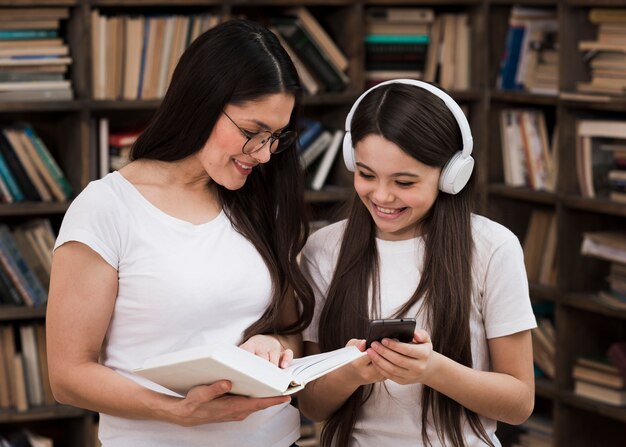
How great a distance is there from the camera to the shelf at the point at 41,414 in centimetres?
A: 328

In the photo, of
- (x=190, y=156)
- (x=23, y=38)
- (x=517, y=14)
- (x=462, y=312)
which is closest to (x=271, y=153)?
(x=190, y=156)

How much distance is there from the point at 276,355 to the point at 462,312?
35 centimetres

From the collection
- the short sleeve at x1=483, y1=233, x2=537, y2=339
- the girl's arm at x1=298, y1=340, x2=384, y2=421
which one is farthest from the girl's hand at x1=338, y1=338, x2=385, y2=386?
the short sleeve at x1=483, y1=233, x2=537, y2=339

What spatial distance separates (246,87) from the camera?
174cm

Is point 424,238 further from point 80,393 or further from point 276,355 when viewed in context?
point 80,393

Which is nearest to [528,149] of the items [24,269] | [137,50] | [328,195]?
[328,195]

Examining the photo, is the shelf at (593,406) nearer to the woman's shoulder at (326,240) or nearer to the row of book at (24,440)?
the woman's shoulder at (326,240)

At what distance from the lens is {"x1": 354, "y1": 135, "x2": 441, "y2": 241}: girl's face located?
5.81 ft

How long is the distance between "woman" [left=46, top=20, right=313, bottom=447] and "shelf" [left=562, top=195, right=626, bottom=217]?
1605mm

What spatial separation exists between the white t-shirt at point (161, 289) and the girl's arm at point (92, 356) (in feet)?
0.07

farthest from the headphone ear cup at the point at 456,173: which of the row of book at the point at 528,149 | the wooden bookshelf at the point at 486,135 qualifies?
the row of book at the point at 528,149

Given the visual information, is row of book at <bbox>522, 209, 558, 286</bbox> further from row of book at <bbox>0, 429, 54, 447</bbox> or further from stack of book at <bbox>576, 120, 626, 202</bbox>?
row of book at <bbox>0, 429, 54, 447</bbox>

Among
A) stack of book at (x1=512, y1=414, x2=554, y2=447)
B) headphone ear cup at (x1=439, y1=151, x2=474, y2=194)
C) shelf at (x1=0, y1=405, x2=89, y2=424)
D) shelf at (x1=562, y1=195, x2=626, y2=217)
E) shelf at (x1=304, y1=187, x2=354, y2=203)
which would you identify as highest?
headphone ear cup at (x1=439, y1=151, x2=474, y2=194)

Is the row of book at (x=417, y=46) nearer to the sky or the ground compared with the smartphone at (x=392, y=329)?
nearer to the sky
